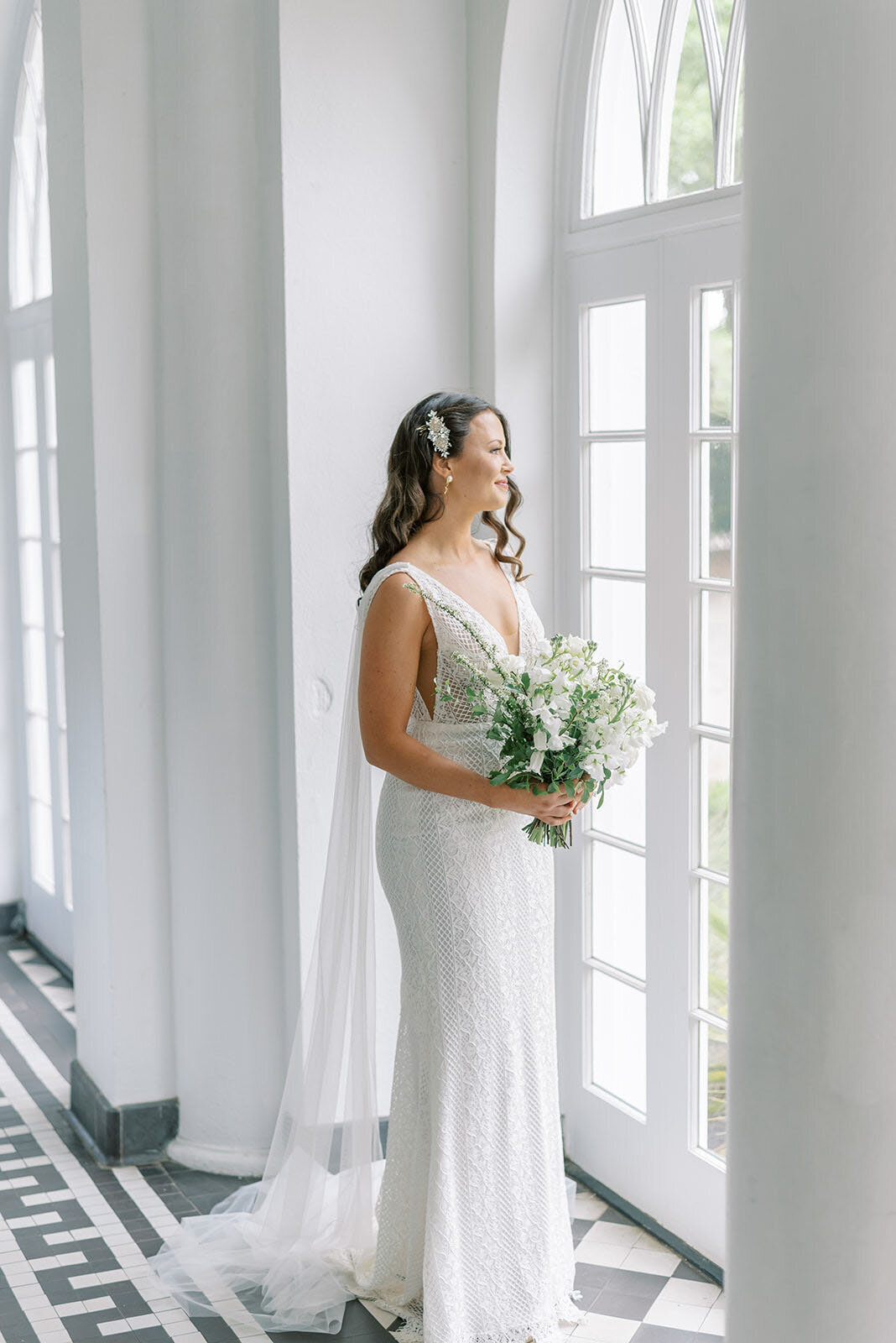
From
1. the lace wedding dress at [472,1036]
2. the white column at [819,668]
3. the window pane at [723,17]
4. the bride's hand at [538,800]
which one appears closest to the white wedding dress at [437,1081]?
the lace wedding dress at [472,1036]

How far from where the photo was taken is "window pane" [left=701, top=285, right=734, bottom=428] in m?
3.65

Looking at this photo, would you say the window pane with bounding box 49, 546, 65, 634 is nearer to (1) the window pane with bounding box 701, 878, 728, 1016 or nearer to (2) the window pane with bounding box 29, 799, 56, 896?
(2) the window pane with bounding box 29, 799, 56, 896

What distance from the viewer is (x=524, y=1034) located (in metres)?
3.51

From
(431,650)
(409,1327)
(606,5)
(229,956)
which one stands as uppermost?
(606,5)

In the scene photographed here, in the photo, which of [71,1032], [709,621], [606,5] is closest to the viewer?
[709,621]

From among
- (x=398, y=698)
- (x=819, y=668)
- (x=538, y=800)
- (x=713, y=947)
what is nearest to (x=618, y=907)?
(x=713, y=947)

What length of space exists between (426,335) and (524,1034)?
194 centimetres

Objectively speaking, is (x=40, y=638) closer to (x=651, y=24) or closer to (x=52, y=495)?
(x=52, y=495)

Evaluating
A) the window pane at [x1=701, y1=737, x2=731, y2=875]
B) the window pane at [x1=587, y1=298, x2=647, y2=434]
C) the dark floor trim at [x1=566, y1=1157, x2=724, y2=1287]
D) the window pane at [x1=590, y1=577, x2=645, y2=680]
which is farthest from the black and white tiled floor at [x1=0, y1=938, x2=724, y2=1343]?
the window pane at [x1=587, y1=298, x2=647, y2=434]

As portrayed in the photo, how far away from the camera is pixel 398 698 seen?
3.42 m

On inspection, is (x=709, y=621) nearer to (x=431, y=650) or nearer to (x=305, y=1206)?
(x=431, y=650)

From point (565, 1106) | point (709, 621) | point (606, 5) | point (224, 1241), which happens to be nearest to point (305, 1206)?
point (224, 1241)

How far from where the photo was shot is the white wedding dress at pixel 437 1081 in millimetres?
3443

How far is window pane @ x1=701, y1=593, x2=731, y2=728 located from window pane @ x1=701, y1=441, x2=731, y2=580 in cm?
7
